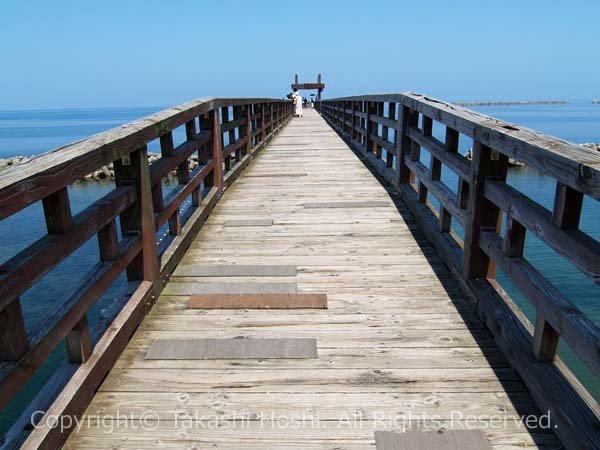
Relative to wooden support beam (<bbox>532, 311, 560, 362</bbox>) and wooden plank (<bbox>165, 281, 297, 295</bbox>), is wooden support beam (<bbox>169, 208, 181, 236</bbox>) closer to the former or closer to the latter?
wooden plank (<bbox>165, 281, 297, 295</bbox>)

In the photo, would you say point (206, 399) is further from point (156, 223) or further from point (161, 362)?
point (156, 223)

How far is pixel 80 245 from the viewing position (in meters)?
2.44

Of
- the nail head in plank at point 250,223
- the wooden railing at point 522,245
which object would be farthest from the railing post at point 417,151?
the nail head in plank at point 250,223

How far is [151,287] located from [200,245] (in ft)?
4.36

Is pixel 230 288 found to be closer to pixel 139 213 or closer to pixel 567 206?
pixel 139 213

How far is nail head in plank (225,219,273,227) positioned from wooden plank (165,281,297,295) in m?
1.62

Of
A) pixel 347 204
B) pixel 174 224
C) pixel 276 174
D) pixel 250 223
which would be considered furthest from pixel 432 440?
pixel 276 174

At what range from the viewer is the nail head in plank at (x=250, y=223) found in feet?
17.7

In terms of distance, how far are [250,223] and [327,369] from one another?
295cm

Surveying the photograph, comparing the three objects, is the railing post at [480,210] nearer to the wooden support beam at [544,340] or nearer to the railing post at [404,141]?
the wooden support beam at [544,340]

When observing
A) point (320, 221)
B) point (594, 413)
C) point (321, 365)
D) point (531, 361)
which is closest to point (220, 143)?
point (320, 221)

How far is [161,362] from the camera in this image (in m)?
2.77

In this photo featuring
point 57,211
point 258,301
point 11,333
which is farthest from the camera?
point 258,301

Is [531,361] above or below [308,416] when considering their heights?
above
